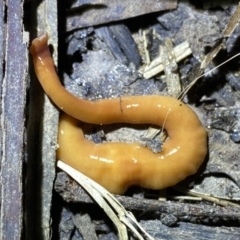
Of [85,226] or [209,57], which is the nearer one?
[85,226]

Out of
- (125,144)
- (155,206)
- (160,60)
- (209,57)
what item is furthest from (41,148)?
(209,57)

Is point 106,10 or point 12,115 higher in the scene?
point 106,10

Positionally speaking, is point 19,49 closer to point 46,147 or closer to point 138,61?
point 46,147

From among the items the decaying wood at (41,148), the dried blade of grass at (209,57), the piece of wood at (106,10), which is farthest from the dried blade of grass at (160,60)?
the decaying wood at (41,148)

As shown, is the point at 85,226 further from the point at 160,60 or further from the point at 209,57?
Answer: the point at 209,57

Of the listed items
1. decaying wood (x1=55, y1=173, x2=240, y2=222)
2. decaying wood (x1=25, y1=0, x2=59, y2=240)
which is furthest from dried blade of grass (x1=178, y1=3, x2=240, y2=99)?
decaying wood (x1=25, y1=0, x2=59, y2=240)

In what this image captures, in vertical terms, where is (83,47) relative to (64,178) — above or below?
above

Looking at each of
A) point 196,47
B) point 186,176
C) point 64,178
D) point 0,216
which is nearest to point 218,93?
point 196,47

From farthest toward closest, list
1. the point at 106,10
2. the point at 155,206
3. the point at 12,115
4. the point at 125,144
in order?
the point at 106,10 → the point at 125,144 → the point at 155,206 → the point at 12,115
